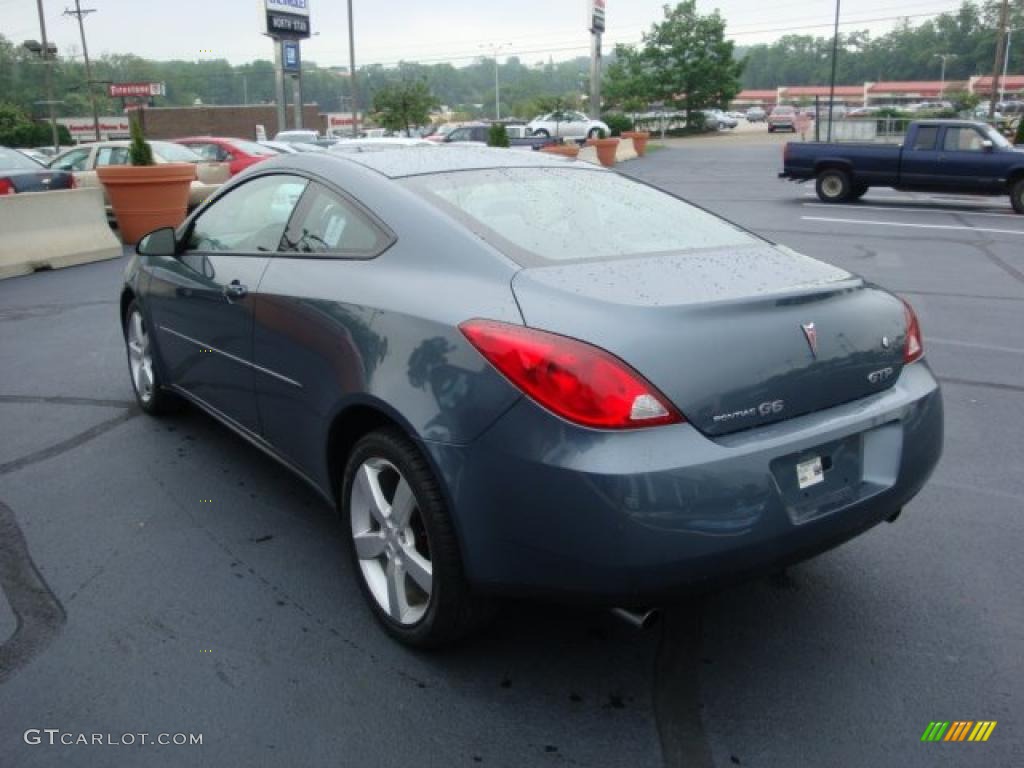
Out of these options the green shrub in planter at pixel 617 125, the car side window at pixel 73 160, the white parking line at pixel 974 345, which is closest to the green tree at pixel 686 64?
the green shrub in planter at pixel 617 125

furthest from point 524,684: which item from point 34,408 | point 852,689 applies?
point 34,408

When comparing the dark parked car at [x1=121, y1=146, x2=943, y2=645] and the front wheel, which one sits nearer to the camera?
the dark parked car at [x1=121, y1=146, x2=943, y2=645]

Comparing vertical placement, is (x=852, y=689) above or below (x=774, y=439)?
below

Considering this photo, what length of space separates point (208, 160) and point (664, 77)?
51323 mm

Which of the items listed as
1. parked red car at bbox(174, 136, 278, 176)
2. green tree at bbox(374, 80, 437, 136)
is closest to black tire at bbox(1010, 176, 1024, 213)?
parked red car at bbox(174, 136, 278, 176)

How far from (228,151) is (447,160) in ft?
53.5

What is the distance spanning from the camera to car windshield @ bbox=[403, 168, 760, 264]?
3.00 m

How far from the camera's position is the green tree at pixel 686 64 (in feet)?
208

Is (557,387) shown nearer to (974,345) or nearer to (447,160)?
(447,160)

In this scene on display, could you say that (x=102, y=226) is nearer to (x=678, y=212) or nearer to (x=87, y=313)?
(x=87, y=313)

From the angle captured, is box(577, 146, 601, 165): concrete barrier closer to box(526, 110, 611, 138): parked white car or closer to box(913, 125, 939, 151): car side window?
box(526, 110, 611, 138): parked white car

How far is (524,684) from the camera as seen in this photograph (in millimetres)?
2795

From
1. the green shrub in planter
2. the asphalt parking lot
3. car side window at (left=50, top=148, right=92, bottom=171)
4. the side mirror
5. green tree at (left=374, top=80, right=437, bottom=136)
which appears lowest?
the asphalt parking lot

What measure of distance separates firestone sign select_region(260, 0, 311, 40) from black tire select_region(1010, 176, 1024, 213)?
31.6m
